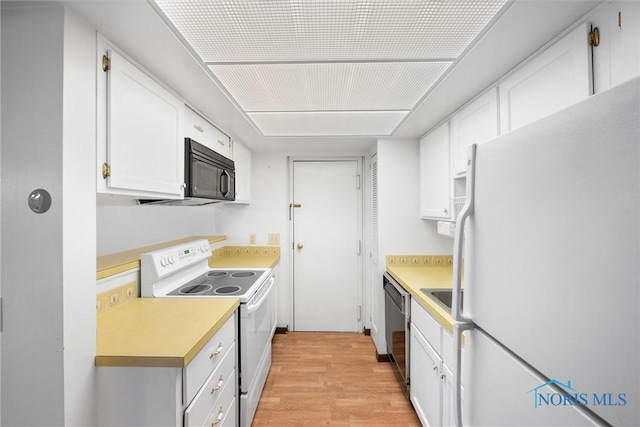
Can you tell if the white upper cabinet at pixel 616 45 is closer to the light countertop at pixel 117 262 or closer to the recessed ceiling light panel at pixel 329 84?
the recessed ceiling light panel at pixel 329 84

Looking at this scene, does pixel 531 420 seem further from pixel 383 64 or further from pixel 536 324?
pixel 383 64

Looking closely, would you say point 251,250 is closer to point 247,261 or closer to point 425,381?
point 247,261

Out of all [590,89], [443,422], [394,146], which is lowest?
[443,422]

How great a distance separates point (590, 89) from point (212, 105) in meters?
1.86

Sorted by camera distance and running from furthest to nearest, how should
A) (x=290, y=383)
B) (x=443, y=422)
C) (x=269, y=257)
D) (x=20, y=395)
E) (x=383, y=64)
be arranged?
1. (x=269, y=257)
2. (x=290, y=383)
3. (x=443, y=422)
4. (x=383, y=64)
5. (x=20, y=395)

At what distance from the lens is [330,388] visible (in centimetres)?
216

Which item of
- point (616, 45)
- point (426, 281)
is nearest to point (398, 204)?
point (426, 281)

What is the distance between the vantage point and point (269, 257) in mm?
3006

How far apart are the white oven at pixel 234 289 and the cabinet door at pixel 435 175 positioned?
1.54m

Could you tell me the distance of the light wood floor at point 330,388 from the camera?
72.7 inches

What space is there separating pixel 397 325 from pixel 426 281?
0.45m

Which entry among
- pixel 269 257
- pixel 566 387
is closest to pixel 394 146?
pixel 269 257

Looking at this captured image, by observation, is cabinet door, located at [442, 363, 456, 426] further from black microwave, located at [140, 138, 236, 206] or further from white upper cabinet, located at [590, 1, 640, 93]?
black microwave, located at [140, 138, 236, 206]

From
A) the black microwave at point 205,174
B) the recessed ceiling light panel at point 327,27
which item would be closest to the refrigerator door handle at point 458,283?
the recessed ceiling light panel at point 327,27
